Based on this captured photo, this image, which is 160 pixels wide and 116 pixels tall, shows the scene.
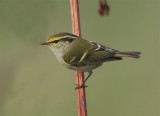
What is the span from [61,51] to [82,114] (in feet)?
4.38

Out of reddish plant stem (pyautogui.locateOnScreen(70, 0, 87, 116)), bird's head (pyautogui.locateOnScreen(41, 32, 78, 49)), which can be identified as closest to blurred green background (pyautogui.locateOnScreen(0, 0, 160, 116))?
bird's head (pyautogui.locateOnScreen(41, 32, 78, 49))

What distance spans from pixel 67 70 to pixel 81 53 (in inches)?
49.7

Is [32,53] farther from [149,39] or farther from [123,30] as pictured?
[149,39]

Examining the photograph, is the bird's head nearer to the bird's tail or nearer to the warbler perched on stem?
the warbler perched on stem

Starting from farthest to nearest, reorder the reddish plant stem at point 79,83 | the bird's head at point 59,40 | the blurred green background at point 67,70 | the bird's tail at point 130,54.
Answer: the blurred green background at point 67,70
the bird's tail at point 130,54
the bird's head at point 59,40
the reddish plant stem at point 79,83

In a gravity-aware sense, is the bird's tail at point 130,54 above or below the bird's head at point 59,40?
below

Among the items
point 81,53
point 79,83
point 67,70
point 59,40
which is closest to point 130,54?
point 81,53

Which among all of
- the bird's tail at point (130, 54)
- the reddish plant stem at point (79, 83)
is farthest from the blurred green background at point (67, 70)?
the reddish plant stem at point (79, 83)

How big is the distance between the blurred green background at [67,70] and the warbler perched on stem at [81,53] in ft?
0.68

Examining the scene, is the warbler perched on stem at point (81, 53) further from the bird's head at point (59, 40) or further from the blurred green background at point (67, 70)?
the blurred green background at point (67, 70)

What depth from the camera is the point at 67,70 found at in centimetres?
612

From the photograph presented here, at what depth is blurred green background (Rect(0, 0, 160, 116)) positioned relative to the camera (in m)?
4.93

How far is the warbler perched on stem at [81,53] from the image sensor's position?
472 cm

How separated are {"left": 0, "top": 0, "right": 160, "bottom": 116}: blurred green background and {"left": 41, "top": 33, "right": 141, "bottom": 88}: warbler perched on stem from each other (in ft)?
0.68
